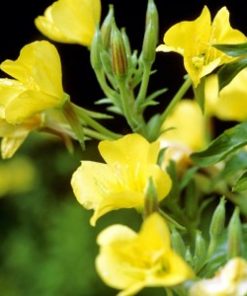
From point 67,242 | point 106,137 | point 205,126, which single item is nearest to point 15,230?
point 67,242

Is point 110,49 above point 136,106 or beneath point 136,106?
above

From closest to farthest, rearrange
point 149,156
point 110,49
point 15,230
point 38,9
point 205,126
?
point 149,156 < point 110,49 < point 205,126 < point 15,230 < point 38,9

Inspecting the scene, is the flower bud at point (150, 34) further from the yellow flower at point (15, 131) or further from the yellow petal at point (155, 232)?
the yellow petal at point (155, 232)

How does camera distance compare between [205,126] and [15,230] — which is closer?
[205,126]

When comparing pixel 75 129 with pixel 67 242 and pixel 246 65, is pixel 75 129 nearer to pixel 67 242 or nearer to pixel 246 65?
pixel 246 65

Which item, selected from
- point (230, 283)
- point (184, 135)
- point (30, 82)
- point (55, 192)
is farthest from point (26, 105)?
point (55, 192)

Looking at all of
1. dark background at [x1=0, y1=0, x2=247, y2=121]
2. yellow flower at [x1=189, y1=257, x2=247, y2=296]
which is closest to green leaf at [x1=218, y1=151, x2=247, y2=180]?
yellow flower at [x1=189, y1=257, x2=247, y2=296]

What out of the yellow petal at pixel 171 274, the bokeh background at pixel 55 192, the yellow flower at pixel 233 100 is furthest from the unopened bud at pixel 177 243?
the bokeh background at pixel 55 192
